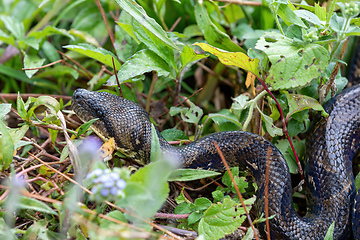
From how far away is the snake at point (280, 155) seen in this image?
96.6 inches

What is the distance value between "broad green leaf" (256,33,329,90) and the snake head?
3.67 ft

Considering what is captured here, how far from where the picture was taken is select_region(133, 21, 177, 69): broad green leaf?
2.50 metres

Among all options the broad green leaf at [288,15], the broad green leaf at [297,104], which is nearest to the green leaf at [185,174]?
the broad green leaf at [297,104]

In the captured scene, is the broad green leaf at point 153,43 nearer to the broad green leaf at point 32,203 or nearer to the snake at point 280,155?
the snake at point 280,155

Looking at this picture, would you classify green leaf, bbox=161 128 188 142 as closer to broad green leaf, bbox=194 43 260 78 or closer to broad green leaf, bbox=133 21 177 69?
broad green leaf, bbox=133 21 177 69

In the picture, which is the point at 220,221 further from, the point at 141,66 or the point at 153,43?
the point at 153,43

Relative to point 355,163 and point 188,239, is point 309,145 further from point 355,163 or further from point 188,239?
point 188,239

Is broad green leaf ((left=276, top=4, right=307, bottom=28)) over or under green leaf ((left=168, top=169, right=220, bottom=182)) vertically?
over

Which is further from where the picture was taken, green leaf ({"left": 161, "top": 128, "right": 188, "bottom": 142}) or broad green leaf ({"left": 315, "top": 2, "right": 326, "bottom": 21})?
green leaf ({"left": 161, "top": 128, "right": 188, "bottom": 142})

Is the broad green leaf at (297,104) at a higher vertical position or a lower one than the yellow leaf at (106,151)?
higher

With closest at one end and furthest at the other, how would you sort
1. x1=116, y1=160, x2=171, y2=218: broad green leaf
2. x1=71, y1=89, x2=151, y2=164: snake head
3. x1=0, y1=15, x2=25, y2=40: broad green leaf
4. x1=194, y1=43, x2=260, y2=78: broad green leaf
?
x1=116, y1=160, x2=171, y2=218: broad green leaf, x1=194, y1=43, x2=260, y2=78: broad green leaf, x1=71, y1=89, x2=151, y2=164: snake head, x1=0, y1=15, x2=25, y2=40: broad green leaf

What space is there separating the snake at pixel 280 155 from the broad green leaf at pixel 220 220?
1.83 ft

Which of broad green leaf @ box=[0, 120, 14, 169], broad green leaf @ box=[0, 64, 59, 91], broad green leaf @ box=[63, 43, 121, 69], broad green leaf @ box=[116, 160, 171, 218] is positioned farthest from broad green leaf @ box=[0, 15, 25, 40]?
broad green leaf @ box=[116, 160, 171, 218]

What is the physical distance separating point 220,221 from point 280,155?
3.02ft
